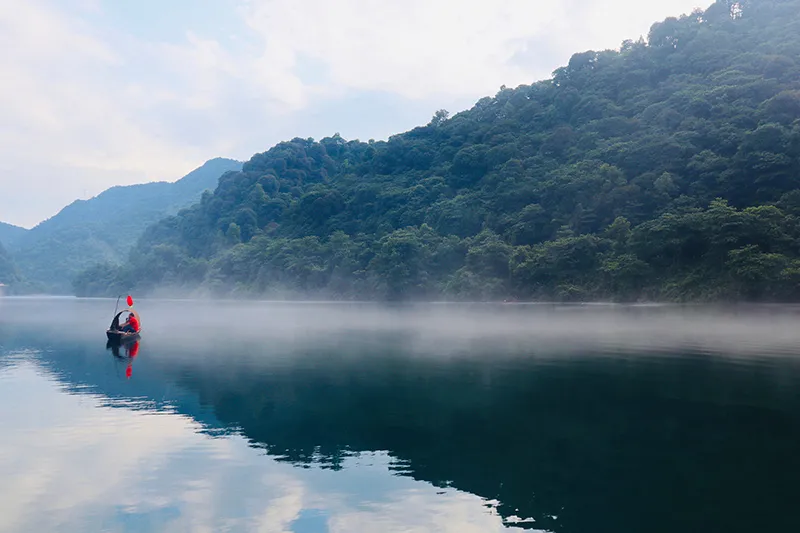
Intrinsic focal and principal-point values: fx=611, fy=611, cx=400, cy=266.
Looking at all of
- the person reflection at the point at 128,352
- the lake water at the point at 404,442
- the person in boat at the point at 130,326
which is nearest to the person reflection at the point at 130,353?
the person reflection at the point at 128,352

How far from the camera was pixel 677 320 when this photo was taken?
58969 mm

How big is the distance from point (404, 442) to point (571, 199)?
8553cm

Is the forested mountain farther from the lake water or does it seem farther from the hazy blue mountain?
the lake water

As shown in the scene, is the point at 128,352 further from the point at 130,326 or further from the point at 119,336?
the point at 130,326

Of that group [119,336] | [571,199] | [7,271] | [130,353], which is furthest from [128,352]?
[7,271]

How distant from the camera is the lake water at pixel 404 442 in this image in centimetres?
1108

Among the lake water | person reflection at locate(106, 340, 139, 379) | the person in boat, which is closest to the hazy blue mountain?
the person in boat

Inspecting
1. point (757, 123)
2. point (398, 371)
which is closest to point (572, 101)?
point (757, 123)

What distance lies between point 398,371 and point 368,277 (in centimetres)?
8810

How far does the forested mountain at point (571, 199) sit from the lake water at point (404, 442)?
43519 mm

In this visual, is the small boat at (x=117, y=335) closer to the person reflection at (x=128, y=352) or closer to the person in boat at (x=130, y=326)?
the person reflection at (x=128, y=352)

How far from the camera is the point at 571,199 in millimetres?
95625

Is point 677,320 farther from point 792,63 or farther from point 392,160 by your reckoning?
point 392,160

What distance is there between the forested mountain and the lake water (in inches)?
1713
